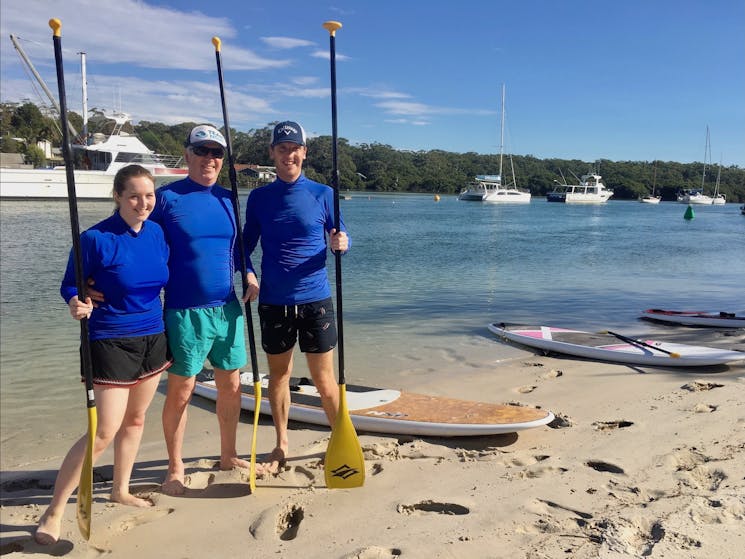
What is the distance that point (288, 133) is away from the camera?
3605 millimetres

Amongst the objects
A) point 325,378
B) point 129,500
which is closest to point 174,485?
point 129,500

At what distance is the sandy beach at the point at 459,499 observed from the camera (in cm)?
293

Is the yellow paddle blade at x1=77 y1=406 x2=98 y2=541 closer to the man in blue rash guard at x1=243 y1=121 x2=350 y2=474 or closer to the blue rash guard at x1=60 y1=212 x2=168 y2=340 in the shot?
the blue rash guard at x1=60 y1=212 x2=168 y2=340

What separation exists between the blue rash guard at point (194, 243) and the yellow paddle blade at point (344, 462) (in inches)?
47.9

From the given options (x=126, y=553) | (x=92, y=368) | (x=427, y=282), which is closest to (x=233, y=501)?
(x=126, y=553)

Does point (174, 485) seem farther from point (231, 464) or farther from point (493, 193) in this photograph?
point (493, 193)

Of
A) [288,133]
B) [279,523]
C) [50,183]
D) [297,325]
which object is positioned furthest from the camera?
[50,183]

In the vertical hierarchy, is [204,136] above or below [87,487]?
above

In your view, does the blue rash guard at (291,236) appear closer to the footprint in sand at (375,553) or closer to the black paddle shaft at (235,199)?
the black paddle shaft at (235,199)

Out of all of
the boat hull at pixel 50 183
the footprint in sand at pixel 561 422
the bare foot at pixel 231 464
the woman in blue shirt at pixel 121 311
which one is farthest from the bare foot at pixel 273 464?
the boat hull at pixel 50 183

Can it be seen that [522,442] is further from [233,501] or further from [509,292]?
[509,292]

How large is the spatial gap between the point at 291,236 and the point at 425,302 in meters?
9.31

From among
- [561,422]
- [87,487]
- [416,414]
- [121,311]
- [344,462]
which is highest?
[121,311]

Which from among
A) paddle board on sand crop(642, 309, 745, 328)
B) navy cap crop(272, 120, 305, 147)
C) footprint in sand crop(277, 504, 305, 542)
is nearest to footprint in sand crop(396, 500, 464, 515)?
footprint in sand crop(277, 504, 305, 542)
